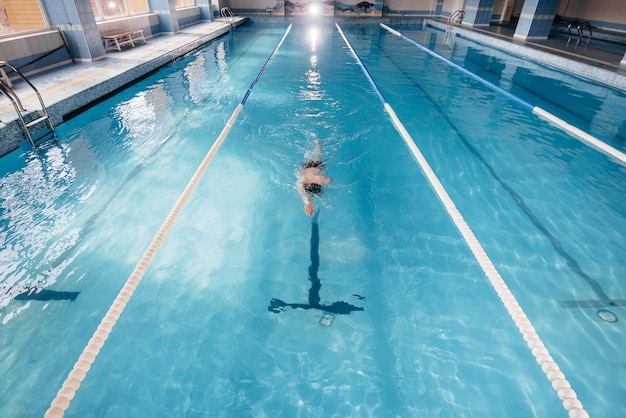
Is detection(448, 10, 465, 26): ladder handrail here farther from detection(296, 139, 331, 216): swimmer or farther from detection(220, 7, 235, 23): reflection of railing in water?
detection(296, 139, 331, 216): swimmer

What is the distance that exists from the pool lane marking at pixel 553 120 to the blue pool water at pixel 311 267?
0.21m

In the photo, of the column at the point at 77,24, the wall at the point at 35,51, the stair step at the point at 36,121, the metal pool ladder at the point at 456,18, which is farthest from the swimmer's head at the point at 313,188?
the metal pool ladder at the point at 456,18

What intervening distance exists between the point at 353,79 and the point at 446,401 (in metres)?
8.07

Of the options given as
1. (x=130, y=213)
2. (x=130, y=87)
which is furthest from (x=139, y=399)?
(x=130, y=87)

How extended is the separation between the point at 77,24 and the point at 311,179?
294 inches

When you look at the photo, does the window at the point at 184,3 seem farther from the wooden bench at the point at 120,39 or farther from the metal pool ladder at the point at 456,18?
the metal pool ladder at the point at 456,18

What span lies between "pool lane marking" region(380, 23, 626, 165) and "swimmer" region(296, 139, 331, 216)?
11.9 feet

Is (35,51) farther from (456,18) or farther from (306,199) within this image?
(456,18)

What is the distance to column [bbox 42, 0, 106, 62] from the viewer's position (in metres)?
7.52

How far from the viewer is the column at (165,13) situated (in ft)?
39.8

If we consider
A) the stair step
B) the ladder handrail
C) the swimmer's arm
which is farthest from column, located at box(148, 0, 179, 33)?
the ladder handrail

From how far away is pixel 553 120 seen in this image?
5.43m

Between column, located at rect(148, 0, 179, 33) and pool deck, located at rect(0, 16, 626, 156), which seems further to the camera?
column, located at rect(148, 0, 179, 33)

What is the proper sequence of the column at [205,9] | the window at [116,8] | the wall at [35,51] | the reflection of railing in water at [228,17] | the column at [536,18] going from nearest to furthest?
1. the wall at [35,51]
2. the window at [116,8]
3. the column at [536,18]
4. the column at [205,9]
5. the reflection of railing in water at [228,17]
